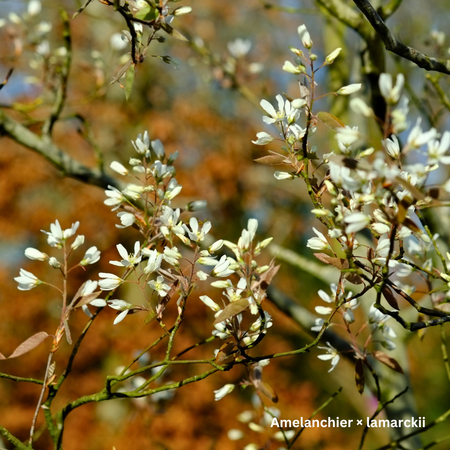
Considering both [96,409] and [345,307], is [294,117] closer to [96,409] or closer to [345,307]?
[345,307]

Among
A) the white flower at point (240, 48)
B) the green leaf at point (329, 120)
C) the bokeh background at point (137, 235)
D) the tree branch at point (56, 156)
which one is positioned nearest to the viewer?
the green leaf at point (329, 120)

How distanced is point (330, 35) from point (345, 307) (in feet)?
4.56

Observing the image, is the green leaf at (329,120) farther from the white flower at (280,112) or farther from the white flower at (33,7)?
the white flower at (33,7)

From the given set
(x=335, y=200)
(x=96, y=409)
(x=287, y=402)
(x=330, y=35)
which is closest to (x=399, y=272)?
(x=335, y=200)

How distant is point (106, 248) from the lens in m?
5.03

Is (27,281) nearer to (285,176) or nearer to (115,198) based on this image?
(115,198)

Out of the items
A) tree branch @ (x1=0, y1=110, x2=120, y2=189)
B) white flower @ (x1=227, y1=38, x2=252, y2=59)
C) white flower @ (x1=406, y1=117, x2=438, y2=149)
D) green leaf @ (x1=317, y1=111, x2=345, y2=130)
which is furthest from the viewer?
white flower @ (x1=227, y1=38, x2=252, y2=59)

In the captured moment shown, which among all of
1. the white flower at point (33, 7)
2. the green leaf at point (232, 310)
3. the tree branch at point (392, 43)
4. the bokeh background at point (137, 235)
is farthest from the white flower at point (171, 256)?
the bokeh background at point (137, 235)

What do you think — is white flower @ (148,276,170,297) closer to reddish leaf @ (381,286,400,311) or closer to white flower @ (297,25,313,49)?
reddish leaf @ (381,286,400,311)

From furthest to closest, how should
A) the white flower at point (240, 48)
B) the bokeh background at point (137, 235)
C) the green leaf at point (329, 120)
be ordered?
1. the bokeh background at point (137, 235)
2. the white flower at point (240, 48)
3. the green leaf at point (329, 120)

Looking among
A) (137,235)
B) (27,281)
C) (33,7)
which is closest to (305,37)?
(27,281)

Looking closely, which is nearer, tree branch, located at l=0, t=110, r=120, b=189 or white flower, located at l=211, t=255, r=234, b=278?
white flower, located at l=211, t=255, r=234, b=278

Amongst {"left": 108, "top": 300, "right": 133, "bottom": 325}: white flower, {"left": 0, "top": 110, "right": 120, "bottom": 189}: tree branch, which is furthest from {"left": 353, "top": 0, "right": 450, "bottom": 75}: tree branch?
{"left": 0, "top": 110, "right": 120, "bottom": 189}: tree branch

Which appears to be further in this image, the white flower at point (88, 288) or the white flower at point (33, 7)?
the white flower at point (33, 7)
